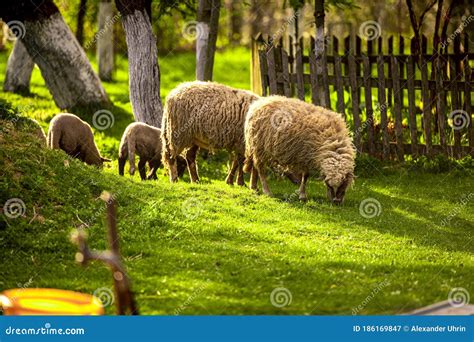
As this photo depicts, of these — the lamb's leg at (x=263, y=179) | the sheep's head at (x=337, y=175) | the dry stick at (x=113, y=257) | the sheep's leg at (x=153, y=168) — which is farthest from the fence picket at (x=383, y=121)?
the dry stick at (x=113, y=257)

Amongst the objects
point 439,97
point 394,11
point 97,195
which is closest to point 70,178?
point 97,195

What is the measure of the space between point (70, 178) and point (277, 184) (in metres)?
4.05

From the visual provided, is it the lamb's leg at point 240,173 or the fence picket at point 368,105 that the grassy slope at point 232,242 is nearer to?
the lamb's leg at point 240,173

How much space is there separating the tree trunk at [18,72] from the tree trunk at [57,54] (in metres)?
3.70

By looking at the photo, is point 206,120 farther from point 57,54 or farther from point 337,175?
point 57,54

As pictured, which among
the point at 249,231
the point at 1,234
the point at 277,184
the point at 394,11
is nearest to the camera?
the point at 1,234

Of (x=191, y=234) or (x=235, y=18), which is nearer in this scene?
(x=191, y=234)

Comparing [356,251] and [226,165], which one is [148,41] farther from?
[356,251]

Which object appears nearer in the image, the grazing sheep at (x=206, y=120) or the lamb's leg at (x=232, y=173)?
the grazing sheep at (x=206, y=120)

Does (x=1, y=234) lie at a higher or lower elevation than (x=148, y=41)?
lower

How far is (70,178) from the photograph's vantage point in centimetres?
1155

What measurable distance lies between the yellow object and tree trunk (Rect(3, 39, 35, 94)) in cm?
1662

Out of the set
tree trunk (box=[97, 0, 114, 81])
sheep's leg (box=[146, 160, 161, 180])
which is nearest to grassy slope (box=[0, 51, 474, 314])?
sheep's leg (box=[146, 160, 161, 180])

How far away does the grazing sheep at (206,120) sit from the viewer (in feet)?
45.2
